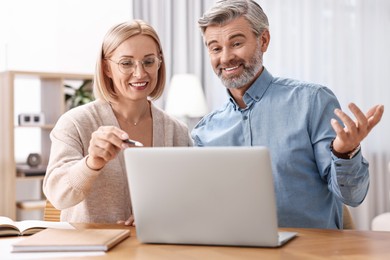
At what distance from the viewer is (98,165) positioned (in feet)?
5.89

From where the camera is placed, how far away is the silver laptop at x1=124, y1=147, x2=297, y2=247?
142 centimetres

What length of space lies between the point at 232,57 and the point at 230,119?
0.77 ft

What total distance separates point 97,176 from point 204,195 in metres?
0.58

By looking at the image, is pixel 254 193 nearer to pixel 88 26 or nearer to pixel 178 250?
pixel 178 250

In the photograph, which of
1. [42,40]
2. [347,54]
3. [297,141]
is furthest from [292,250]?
[42,40]

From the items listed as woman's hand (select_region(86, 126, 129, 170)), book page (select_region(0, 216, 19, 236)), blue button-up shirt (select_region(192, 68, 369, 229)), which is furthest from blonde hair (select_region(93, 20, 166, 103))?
book page (select_region(0, 216, 19, 236))

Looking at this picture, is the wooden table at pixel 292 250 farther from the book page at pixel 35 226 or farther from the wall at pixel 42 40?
the wall at pixel 42 40

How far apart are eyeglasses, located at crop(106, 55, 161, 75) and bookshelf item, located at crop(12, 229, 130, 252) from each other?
0.65m

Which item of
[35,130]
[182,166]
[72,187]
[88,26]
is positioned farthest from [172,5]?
[182,166]

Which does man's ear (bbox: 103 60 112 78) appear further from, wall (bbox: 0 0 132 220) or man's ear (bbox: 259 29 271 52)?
wall (bbox: 0 0 132 220)

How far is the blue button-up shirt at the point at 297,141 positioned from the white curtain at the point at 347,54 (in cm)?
223

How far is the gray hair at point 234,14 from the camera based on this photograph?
218 cm

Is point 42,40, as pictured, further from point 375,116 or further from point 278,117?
point 375,116

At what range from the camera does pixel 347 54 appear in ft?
14.3
